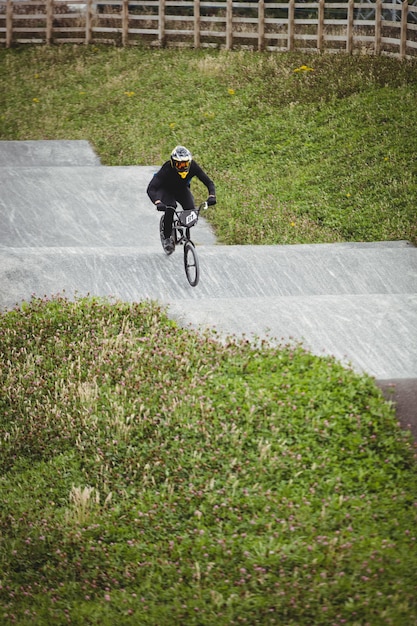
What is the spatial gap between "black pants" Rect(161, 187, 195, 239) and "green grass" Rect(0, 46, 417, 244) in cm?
381

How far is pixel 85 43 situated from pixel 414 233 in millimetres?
21612

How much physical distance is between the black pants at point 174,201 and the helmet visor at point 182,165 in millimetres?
549

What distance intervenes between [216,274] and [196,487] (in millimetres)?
5988

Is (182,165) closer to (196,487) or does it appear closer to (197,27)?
(196,487)

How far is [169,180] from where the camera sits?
12.0 m

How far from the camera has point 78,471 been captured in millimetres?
7523

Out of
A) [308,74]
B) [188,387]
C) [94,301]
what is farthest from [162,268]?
[308,74]

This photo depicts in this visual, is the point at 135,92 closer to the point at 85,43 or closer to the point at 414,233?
the point at 85,43

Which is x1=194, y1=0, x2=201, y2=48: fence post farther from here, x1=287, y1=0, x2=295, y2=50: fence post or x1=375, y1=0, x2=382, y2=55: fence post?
x1=375, y1=0, x2=382, y2=55: fence post

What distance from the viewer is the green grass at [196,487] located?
594cm

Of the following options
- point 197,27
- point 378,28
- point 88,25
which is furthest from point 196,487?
point 88,25

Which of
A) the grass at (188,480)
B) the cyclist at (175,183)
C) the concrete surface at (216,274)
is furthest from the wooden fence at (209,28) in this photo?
the grass at (188,480)

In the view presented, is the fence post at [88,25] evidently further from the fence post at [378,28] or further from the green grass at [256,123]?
the fence post at [378,28]

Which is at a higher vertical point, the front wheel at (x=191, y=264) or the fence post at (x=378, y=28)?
the fence post at (x=378, y=28)
